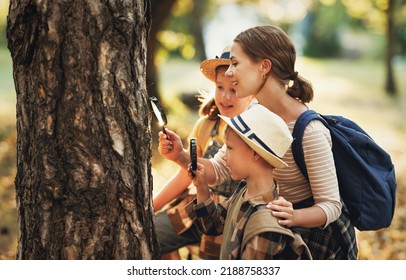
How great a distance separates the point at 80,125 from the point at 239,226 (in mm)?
816

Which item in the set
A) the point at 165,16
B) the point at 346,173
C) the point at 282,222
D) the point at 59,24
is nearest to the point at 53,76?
the point at 59,24

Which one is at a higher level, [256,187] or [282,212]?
[256,187]

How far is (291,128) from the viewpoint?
2.86m

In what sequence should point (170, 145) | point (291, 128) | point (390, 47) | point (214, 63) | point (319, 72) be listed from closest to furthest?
point (291, 128), point (170, 145), point (214, 63), point (390, 47), point (319, 72)

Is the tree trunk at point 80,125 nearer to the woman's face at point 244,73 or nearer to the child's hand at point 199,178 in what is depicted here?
the child's hand at point 199,178

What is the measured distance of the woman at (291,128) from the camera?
277cm

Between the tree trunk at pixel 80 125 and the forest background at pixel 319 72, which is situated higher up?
the forest background at pixel 319 72

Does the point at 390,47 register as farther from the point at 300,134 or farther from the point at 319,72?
the point at 300,134

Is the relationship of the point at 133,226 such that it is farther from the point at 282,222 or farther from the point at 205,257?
the point at 205,257

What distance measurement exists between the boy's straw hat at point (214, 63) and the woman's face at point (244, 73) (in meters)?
0.40

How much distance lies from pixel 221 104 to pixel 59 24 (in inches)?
50.8

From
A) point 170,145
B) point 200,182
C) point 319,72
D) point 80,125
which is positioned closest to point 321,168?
point 200,182

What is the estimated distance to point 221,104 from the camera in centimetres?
350

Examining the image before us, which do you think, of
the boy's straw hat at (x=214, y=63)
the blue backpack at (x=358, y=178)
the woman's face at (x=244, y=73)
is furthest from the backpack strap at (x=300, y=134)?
the boy's straw hat at (x=214, y=63)
